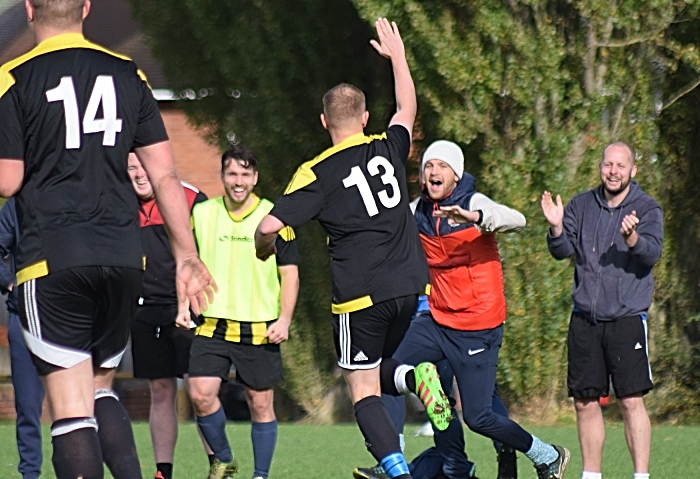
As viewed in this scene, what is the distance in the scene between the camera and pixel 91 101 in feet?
15.6

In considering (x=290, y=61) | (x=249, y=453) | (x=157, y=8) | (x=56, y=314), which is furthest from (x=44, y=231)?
(x=157, y=8)

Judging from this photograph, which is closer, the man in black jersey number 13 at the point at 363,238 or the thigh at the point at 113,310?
the thigh at the point at 113,310

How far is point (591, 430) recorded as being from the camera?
26.0ft

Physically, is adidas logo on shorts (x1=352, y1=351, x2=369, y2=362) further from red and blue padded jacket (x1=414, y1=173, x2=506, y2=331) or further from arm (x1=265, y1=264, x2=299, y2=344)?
A: arm (x1=265, y1=264, x2=299, y2=344)

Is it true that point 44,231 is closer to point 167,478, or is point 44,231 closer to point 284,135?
point 167,478

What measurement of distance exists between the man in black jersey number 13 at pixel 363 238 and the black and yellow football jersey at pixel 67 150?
6.14ft

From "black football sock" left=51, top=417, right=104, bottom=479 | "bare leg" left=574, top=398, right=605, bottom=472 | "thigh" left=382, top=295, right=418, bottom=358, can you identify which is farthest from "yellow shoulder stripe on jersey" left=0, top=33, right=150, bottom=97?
"bare leg" left=574, top=398, right=605, bottom=472

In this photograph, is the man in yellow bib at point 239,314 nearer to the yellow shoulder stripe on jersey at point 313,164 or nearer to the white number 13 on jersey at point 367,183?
the yellow shoulder stripe on jersey at point 313,164

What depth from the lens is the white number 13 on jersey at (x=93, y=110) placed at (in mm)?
4711

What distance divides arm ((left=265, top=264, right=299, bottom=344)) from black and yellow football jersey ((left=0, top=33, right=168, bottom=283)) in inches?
129

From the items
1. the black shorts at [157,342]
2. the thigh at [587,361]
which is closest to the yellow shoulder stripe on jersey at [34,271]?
the black shorts at [157,342]

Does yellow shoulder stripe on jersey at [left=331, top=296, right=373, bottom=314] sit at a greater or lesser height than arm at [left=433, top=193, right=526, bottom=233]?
lesser

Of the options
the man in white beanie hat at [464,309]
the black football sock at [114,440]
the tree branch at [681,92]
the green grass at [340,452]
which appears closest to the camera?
the black football sock at [114,440]

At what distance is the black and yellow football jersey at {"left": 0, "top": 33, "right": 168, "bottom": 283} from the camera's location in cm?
469
